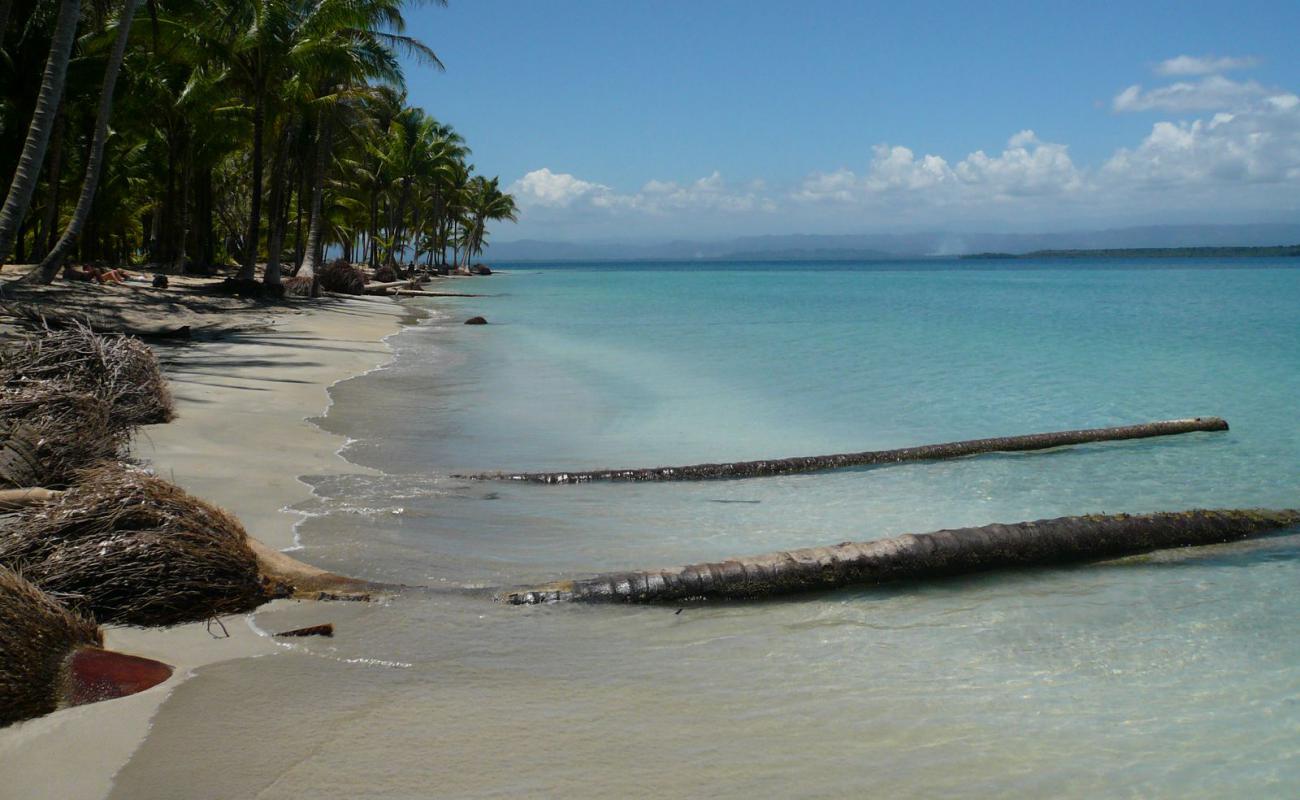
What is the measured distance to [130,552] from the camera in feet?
16.8

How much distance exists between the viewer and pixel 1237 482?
32.8 ft

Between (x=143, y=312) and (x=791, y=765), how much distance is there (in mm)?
21557

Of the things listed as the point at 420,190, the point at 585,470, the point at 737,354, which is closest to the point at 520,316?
the point at 737,354

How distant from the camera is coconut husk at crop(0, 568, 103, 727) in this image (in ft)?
13.6

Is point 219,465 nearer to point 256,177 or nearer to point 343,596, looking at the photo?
point 343,596

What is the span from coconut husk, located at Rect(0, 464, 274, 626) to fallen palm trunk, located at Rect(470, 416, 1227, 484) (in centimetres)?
397

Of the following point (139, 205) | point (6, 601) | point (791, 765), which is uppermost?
point (139, 205)

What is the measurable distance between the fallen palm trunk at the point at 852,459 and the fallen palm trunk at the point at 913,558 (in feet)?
10.3

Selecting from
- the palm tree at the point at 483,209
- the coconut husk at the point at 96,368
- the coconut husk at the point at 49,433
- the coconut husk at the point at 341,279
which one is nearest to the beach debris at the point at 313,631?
the coconut husk at the point at 49,433

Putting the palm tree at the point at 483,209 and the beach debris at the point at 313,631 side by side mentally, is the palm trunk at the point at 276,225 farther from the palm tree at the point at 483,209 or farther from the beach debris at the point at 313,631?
the palm tree at the point at 483,209

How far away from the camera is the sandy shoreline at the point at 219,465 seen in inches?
154

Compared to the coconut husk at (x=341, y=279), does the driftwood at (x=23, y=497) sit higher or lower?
lower

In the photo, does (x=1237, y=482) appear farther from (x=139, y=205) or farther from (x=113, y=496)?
(x=139, y=205)

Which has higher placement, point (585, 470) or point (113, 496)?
point (113, 496)
